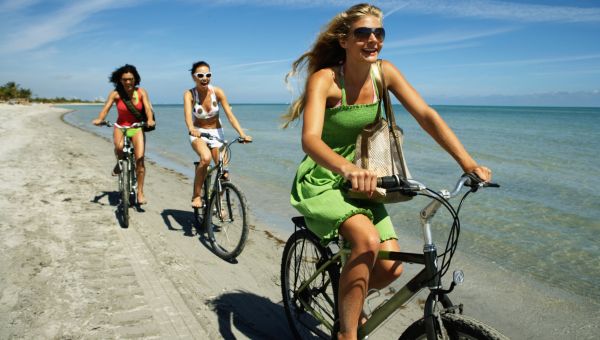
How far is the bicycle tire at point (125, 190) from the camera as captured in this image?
6.06 metres

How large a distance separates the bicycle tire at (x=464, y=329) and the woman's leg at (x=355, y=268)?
39 centimetres

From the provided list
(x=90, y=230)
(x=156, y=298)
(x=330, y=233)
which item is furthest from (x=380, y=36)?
(x=90, y=230)

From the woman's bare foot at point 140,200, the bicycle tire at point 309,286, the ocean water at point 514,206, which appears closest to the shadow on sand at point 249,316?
the bicycle tire at point 309,286

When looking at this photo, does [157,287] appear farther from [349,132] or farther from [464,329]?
[464,329]

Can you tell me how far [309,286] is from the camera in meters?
3.24

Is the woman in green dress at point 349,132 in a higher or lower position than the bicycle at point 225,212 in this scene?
higher

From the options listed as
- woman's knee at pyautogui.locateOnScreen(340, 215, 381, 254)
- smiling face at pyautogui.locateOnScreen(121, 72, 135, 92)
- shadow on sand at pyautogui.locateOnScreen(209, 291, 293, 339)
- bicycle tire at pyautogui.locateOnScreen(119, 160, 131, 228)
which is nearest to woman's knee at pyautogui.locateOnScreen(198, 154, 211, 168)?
bicycle tire at pyautogui.locateOnScreen(119, 160, 131, 228)

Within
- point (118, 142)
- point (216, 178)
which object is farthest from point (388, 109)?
point (118, 142)

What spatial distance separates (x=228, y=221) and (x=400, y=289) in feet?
11.3

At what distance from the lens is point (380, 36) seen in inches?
99.3

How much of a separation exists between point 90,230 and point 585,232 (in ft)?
23.9

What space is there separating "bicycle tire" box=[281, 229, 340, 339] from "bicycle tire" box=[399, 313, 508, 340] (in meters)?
0.89

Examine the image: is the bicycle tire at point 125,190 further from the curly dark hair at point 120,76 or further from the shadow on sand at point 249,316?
the shadow on sand at point 249,316

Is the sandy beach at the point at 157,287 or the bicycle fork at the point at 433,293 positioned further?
the sandy beach at the point at 157,287
